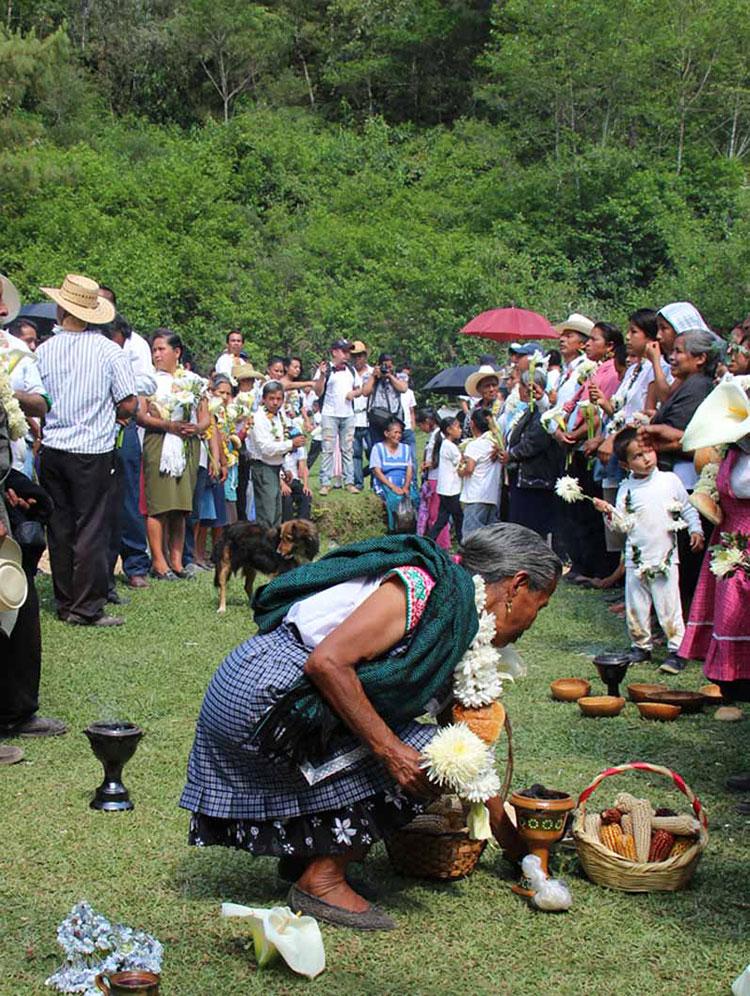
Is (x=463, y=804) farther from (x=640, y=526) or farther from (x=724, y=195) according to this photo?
(x=724, y=195)

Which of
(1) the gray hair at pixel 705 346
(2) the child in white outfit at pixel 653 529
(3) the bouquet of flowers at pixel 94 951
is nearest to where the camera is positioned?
(3) the bouquet of flowers at pixel 94 951

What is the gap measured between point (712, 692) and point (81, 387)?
4.70m

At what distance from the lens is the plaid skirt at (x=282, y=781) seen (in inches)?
165

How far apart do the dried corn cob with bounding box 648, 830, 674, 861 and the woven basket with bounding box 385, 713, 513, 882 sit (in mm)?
613

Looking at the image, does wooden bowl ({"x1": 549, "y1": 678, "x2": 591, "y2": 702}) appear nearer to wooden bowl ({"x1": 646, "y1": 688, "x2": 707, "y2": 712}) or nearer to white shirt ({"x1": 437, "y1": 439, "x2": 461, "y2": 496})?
wooden bowl ({"x1": 646, "y1": 688, "x2": 707, "y2": 712})

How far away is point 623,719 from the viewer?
712cm

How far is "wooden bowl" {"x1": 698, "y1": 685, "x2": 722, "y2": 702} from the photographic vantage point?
7.27m

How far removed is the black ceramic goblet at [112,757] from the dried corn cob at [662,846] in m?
2.15

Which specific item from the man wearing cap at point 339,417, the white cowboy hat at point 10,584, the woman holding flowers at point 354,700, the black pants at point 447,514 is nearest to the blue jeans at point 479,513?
the black pants at point 447,514

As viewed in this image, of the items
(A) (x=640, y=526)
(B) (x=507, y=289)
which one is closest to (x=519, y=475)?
(A) (x=640, y=526)

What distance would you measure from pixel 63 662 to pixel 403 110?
43242 millimetres

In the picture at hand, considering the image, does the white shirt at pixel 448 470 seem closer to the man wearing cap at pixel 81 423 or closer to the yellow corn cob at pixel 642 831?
the man wearing cap at pixel 81 423

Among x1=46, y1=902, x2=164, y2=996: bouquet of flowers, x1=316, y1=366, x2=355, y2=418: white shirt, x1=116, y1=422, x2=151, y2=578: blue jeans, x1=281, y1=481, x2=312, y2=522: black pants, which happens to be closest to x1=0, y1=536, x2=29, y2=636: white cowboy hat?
x1=46, y1=902, x2=164, y2=996: bouquet of flowers

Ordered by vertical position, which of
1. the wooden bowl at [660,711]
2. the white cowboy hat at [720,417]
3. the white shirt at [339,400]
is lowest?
the wooden bowl at [660,711]
